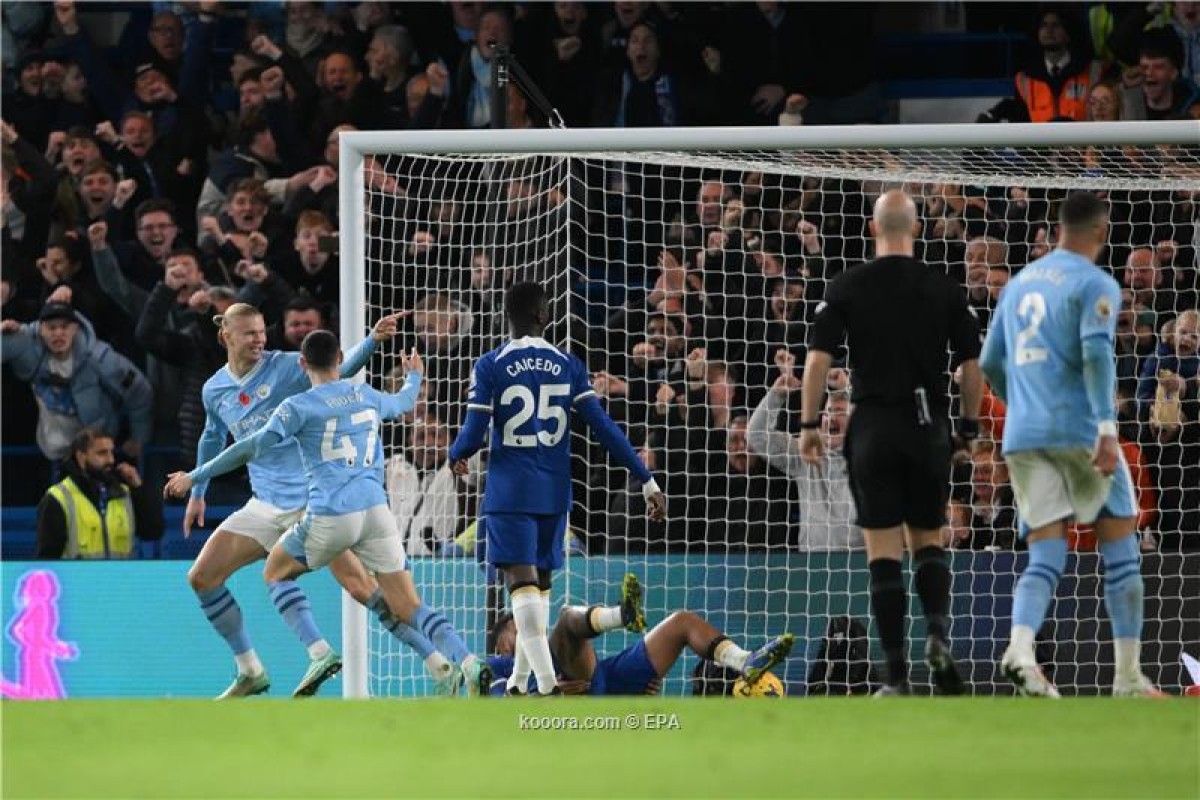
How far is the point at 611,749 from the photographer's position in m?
6.77

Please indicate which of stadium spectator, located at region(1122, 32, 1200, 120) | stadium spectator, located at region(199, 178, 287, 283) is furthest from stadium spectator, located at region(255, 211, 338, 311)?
stadium spectator, located at region(1122, 32, 1200, 120)

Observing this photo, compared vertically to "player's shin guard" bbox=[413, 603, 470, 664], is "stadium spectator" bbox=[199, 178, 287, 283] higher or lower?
higher

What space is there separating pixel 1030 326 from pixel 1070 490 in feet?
2.05

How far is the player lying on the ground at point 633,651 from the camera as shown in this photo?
9031 millimetres

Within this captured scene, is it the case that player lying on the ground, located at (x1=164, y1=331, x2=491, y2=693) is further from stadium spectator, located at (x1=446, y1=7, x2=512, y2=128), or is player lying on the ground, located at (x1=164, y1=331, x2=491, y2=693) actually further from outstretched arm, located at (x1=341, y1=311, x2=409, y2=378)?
stadium spectator, located at (x1=446, y1=7, x2=512, y2=128)

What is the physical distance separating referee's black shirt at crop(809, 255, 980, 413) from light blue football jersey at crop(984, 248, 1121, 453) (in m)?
0.21

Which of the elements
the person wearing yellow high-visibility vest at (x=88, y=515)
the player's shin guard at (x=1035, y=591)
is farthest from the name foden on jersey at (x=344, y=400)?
the player's shin guard at (x=1035, y=591)

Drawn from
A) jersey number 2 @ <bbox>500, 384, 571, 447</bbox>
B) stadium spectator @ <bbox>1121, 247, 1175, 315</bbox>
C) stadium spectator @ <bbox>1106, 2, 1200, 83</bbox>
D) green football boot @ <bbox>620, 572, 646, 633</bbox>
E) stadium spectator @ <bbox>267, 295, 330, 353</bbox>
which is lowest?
green football boot @ <bbox>620, 572, 646, 633</bbox>

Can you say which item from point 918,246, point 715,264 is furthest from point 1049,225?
point 715,264

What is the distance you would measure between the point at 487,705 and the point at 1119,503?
245 cm

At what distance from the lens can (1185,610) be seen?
35.4ft

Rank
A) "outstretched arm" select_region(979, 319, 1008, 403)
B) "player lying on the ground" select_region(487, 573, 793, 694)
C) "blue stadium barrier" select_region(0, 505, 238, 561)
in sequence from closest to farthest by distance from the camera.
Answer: "outstretched arm" select_region(979, 319, 1008, 403) → "player lying on the ground" select_region(487, 573, 793, 694) → "blue stadium barrier" select_region(0, 505, 238, 561)

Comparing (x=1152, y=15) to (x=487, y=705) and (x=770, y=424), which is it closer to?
(x=770, y=424)

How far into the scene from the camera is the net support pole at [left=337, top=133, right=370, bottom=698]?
988 cm
